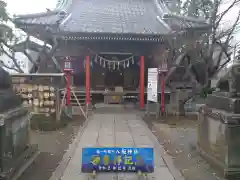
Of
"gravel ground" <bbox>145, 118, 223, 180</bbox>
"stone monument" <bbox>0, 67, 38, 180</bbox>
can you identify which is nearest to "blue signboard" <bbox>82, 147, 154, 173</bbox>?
"gravel ground" <bbox>145, 118, 223, 180</bbox>

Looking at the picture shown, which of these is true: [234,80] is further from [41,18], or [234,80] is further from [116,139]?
[41,18]

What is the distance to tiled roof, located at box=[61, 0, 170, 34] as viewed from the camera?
14.6m

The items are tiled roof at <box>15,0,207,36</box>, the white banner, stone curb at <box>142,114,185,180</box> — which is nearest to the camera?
stone curb at <box>142,114,185,180</box>

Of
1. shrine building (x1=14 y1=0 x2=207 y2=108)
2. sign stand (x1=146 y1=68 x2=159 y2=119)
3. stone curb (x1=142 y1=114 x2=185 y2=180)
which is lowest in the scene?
stone curb (x1=142 y1=114 x2=185 y2=180)

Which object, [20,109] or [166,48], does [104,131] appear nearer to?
[20,109]

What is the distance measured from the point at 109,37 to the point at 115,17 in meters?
2.75

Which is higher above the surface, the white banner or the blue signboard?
the white banner

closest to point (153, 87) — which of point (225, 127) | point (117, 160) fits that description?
point (225, 127)

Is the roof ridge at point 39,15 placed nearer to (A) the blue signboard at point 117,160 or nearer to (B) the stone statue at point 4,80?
(B) the stone statue at point 4,80

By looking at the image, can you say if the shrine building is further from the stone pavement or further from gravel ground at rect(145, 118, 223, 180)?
gravel ground at rect(145, 118, 223, 180)

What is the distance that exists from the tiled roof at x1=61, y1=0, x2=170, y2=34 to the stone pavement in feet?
16.7

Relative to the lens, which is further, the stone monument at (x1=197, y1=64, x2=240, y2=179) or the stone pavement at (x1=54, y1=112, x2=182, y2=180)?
the stone pavement at (x1=54, y1=112, x2=182, y2=180)

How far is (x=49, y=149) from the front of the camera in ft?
23.1

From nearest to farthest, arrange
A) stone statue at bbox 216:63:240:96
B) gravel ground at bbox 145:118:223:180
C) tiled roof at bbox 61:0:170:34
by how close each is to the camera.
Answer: stone statue at bbox 216:63:240:96
gravel ground at bbox 145:118:223:180
tiled roof at bbox 61:0:170:34
